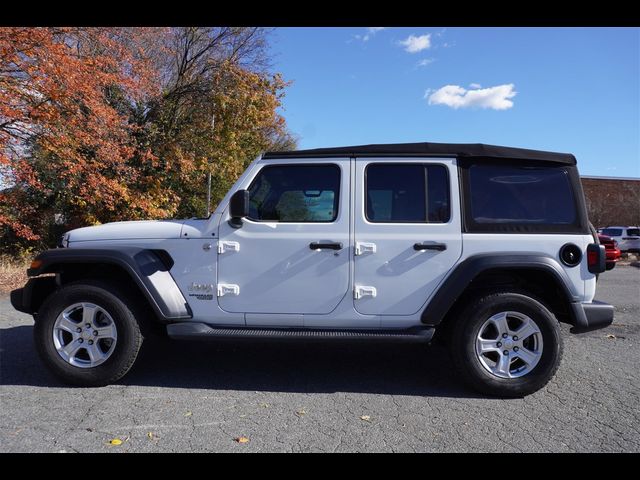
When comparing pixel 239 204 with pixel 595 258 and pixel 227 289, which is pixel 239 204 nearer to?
pixel 227 289

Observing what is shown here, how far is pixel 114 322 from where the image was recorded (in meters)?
3.94

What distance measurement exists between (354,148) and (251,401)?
2246 mm

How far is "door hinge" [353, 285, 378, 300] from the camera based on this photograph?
3885mm

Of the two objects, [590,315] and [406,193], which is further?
[406,193]

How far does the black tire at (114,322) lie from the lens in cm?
391

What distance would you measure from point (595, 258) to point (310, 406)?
8.37 ft

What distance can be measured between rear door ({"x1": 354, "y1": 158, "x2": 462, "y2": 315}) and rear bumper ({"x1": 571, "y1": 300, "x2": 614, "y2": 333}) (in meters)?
1.05

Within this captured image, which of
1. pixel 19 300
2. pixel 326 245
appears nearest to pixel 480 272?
pixel 326 245

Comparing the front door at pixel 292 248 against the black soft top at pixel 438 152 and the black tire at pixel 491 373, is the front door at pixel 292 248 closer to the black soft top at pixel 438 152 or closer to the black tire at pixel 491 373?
the black soft top at pixel 438 152

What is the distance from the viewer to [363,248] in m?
3.89

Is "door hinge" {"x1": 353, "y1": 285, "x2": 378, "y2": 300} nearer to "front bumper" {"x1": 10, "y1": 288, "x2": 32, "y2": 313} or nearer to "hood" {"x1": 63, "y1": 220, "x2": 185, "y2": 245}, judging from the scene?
"hood" {"x1": 63, "y1": 220, "x2": 185, "y2": 245}

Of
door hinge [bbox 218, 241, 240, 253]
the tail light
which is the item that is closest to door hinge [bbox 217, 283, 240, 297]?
door hinge [bbox 218, 241, 240, 253]
